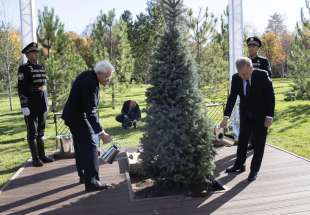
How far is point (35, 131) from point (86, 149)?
6.46ft

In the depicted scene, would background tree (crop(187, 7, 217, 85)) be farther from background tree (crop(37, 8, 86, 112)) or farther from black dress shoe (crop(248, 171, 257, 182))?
black dress shoe (crop(248, 171, 257, 182))

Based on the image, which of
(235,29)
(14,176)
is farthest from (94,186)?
(235,29)

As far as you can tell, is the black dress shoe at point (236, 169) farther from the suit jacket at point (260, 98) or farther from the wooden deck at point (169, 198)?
the suit jacket at point (260, 98)

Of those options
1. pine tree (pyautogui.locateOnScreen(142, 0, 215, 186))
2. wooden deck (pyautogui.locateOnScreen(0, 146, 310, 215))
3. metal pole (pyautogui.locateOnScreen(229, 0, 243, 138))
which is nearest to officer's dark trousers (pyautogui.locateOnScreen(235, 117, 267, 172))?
wooden deck (pyautogui.locateOnScreen(0, 146, 310, 215))

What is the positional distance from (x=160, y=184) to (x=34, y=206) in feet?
4.75

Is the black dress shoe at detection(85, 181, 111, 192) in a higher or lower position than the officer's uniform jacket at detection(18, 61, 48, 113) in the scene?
lower

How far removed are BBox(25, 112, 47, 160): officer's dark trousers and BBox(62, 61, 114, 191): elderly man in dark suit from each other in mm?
1682

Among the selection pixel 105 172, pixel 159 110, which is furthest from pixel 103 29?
pixel 159 110

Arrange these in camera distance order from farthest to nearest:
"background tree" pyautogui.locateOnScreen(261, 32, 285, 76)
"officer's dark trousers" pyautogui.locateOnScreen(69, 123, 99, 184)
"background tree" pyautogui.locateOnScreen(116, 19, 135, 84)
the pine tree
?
"background tree" pyautogui.locateOnScreen(261, 32, 285, 76) < "background tree" pyautogui.locateOnScreen(116, 19, 135, 84) < "officer's dark trousers" pyautogui.locateOnScreen(69, 123, 99, 184) < the pine tree

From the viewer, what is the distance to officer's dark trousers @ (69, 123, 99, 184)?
5.23 m

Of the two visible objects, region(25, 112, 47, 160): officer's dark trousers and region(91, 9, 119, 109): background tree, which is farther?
region(91, 9, 119, 109): background tree

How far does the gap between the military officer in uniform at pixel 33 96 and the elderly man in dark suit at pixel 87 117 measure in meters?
1.71

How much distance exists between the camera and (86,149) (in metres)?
5.29

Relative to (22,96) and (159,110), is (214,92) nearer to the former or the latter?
(22,96)
